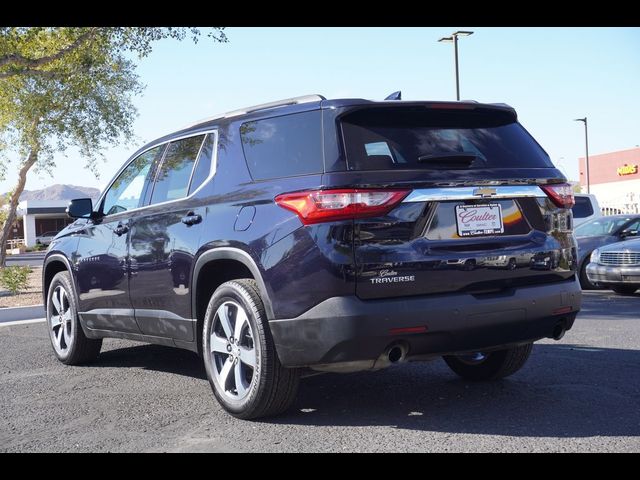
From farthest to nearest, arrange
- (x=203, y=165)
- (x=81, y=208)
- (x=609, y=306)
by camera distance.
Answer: (x=609, y=306), (x=81, y=208), (x=203, y=165)

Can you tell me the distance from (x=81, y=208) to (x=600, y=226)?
1168cm

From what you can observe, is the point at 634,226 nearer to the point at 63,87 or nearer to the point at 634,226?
the point at 634,226

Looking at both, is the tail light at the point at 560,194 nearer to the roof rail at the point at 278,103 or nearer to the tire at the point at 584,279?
the roof rail at the point at 278,103

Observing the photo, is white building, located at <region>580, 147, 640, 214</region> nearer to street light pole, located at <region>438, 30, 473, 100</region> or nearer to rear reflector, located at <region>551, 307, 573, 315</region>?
street light pole, located at <region>438, 30, 473, 100</region>

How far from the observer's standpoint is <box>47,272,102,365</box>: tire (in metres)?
7.08

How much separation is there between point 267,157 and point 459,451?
7.06ft

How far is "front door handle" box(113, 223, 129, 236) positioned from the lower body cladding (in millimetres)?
2205

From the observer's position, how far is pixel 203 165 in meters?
5.52

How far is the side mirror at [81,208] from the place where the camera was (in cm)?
679

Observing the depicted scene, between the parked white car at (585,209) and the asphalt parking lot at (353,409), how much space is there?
10.8 metres

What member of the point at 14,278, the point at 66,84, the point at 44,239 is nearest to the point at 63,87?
the point at 66,84

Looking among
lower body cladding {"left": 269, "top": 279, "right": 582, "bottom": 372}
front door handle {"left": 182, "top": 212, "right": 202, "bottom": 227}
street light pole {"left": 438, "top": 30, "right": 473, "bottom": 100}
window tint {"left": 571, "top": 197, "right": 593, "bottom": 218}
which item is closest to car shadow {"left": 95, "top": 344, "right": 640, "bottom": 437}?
lower body cladding {"left": 269, "top": 279, "right": 582, "bottom": 372}
